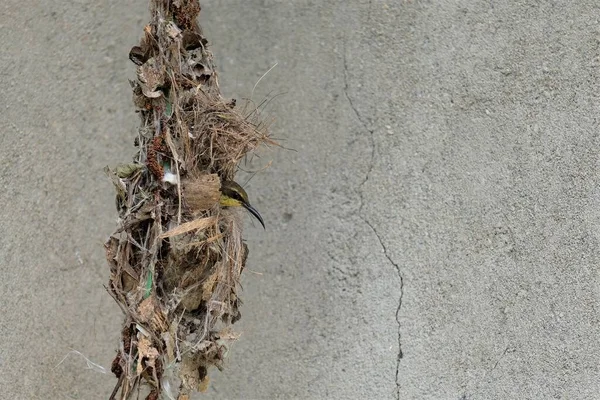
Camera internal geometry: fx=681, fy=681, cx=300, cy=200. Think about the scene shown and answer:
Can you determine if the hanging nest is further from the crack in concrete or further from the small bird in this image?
the crack in concrete

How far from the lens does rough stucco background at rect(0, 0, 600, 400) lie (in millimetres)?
1857

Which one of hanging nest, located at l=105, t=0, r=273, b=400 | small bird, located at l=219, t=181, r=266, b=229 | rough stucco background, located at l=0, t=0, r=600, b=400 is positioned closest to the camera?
hanging nest, located at l=105, t=0, r=273, b=400

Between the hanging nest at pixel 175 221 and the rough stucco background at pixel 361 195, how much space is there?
0.57m

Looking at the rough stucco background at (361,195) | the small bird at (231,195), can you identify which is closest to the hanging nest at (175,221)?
the small bird at (231,195)

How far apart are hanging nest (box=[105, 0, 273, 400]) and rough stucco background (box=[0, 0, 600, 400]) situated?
1.88ft

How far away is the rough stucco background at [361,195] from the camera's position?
1857 millimetres

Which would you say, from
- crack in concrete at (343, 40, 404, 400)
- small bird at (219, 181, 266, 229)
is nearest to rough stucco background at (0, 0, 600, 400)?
crack in concrete at (343, 40, 404, 400)

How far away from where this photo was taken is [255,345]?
1.86 m

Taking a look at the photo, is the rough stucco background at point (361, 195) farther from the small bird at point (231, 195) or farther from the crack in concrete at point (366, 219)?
the small bird at point (231, 195)

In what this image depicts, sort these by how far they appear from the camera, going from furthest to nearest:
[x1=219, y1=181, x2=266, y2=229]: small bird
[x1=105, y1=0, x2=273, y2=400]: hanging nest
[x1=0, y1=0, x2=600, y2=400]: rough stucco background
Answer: [x1=0, y1=0, x2=600, y2=400]: rough stucco background < [x1=219, y1=181, x2=266, y2=229]: small bird < [x1=105, y1=0, x2=273, y2=400]: hanging nest

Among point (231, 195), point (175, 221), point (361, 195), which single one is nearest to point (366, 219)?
point (361, 195)

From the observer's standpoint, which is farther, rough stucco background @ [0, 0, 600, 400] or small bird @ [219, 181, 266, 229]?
rough stucco background @ [0, 0, 600, 400]

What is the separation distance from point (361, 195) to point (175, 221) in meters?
0.79

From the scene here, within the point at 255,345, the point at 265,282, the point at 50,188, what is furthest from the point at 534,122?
the point at 50,188
